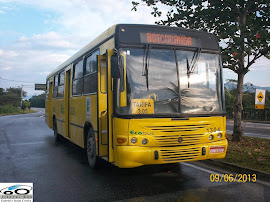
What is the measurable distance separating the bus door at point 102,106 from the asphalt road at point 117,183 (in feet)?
2.39

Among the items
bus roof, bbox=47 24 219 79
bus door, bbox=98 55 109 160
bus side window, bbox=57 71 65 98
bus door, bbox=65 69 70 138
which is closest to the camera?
bus roof, bbox=47 24 219 79

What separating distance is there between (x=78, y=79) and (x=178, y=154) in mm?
4297

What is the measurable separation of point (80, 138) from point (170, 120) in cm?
346

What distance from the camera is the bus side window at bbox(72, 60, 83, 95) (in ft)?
28.8

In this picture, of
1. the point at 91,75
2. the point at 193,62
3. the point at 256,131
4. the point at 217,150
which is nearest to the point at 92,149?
the point at 91,75

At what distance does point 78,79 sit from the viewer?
9.09m

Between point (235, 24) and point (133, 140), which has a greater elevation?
point (235, 24)

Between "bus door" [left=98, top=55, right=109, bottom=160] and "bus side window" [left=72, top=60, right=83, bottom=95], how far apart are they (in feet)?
6.48

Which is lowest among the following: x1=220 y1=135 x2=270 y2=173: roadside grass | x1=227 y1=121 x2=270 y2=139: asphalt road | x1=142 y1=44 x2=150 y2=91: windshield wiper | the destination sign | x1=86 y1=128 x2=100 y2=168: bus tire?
x1=227 y1=121 x2=270 y2=139: asphalt road

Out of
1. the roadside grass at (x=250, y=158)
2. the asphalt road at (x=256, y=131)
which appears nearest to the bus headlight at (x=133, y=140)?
the roadside grass at (x=250, y=158)

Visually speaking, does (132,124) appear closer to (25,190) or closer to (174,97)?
(174,97)

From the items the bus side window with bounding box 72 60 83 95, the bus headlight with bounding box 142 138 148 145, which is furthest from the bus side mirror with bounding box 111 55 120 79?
the bus side window with bounding box 72 60 83 95

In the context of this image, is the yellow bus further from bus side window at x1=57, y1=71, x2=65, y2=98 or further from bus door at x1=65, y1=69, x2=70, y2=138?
bus side window at x1=57, y1=71, x2=65, y2=98

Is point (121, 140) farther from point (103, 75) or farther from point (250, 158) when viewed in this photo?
point (250, 158)
